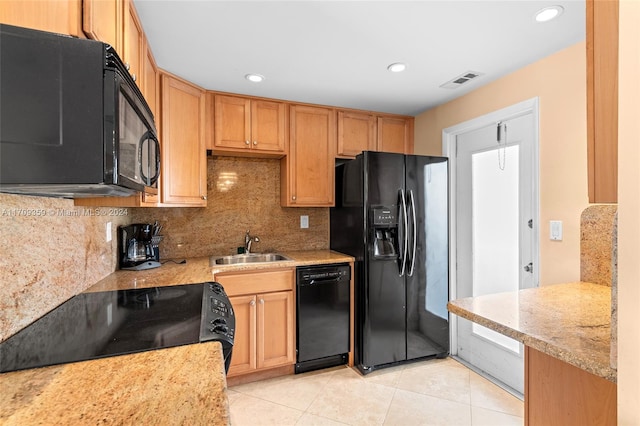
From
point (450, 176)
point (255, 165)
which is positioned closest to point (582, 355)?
point (450, 176)

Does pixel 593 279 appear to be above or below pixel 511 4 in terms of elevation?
below

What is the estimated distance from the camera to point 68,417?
63 centimetres

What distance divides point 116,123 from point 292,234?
2408 mm

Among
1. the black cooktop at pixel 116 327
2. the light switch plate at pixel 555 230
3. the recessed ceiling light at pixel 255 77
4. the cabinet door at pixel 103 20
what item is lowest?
the black cooktop at pixel 116 327

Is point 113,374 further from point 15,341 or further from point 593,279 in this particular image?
point 593,279

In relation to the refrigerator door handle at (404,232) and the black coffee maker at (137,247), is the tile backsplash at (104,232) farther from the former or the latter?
the refrigerator door handle at (404,232)

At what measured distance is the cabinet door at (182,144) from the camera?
7.10ft

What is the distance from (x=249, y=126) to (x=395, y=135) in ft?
4.94

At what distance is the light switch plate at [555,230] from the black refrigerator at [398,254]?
85 cm

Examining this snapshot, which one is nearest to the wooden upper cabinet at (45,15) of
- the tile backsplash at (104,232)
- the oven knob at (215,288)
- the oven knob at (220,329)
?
the tile backsplash at (104,232)

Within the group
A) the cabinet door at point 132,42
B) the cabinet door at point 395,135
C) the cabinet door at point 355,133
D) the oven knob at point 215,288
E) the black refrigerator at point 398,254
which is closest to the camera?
the cabinet door at point 132,42

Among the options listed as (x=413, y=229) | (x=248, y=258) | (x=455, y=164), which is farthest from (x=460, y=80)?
(x=248, y=258)

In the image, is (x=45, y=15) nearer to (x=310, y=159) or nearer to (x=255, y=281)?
(x=255, y=281)

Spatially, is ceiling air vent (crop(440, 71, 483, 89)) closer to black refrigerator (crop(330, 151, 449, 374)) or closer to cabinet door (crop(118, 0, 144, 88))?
black refrigerator (crop(330, 151, 449, 374))
